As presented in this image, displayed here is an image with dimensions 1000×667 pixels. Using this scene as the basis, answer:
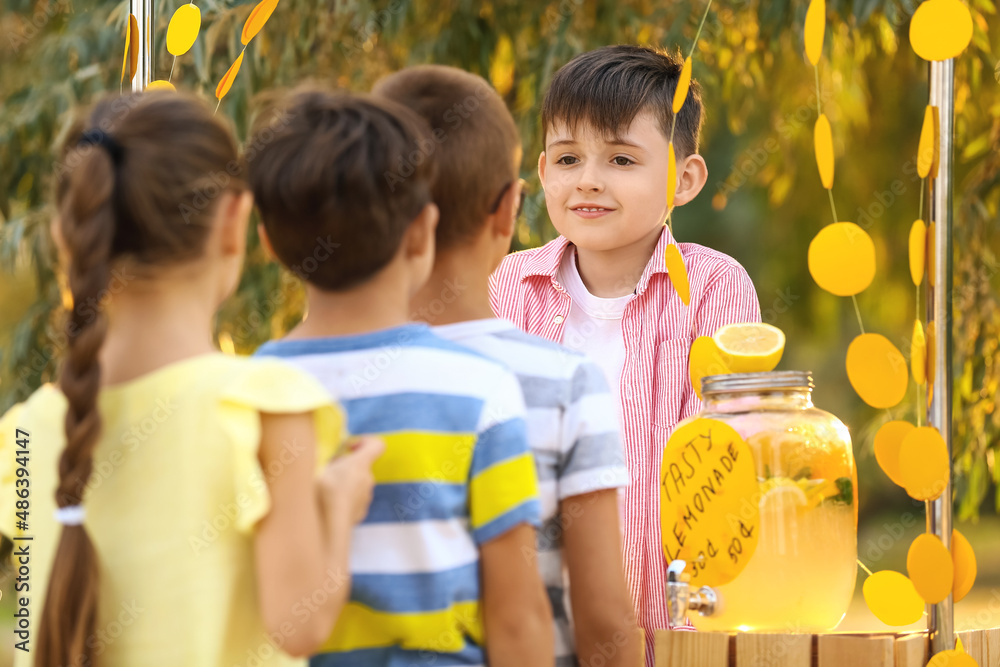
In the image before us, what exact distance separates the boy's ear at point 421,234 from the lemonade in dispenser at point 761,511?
0.38m

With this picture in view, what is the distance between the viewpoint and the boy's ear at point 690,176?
1623mm

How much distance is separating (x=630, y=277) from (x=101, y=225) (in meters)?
0.90

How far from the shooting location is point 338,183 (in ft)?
2.77

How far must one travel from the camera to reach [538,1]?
9.29 ft

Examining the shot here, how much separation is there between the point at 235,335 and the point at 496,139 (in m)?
2.06

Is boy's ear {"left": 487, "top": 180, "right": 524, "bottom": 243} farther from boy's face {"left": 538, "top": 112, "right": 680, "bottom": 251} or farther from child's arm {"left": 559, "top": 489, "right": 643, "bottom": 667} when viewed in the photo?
boy's face {"left": 538, "top": 112, "right": 680, "bottom": 251}

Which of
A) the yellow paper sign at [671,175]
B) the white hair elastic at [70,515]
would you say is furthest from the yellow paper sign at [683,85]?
the white hair elastic at [70,515]

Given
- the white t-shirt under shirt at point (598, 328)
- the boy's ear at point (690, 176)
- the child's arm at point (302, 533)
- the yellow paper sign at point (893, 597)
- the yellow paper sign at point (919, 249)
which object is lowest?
the yellow paper sign at point (893, 597)

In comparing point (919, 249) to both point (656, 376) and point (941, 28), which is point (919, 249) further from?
point (656, 376)

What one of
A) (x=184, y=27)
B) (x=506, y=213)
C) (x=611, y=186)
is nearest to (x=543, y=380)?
(x=506, y=213)

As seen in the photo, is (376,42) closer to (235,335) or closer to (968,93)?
(235,335)

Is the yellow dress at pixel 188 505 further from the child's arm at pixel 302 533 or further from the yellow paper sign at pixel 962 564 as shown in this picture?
the yellow paper sign at pixel 962 564

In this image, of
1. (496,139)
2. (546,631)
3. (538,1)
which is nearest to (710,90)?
(538,1)

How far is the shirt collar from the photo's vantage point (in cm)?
151
